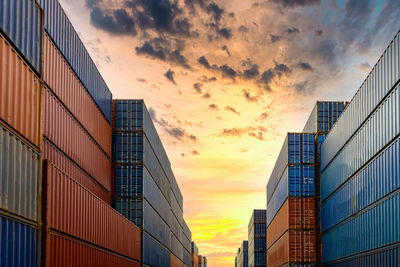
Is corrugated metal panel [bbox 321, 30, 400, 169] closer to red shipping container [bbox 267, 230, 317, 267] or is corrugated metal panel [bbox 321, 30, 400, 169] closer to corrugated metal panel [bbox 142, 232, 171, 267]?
red shipping container [bbox 267, 230, 317, 267]

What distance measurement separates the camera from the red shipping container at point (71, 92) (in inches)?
939

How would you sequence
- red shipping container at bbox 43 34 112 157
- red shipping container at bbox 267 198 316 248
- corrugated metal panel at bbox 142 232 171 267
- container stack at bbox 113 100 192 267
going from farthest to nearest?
1. red shipping container at bbox 267 198 316 248
2. corrugated metal panel at bbox 142 232 171 267
3. container stack at bbox 113 100 192 267
4. red shipping container at bbox 43 34 112 157

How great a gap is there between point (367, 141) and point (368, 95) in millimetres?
2682

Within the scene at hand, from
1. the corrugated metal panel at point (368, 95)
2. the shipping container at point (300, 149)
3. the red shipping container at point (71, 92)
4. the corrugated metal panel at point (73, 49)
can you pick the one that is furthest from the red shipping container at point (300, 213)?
the corrugated metal panel at point (73, 49)

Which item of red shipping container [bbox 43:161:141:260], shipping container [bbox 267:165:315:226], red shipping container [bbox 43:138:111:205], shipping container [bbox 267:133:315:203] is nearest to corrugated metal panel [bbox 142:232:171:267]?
red shipping container [bbox 43:138:111:205]

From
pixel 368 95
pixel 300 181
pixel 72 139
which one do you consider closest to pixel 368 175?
pixel 368 95

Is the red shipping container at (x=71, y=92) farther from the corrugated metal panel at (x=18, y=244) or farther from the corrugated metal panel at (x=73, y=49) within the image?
the corrugated metal panel at (x=18, y=244)

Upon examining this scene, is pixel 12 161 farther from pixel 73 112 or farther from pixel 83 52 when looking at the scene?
pixel 83 52

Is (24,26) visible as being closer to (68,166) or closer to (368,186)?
(68,166)

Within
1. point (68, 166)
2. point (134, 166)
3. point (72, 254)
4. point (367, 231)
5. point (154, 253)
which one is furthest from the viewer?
point (154, 253)

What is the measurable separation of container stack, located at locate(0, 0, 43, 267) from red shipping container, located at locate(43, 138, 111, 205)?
6278mm

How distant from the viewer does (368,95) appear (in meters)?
29.3

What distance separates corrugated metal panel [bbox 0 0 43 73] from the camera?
49.5 ft

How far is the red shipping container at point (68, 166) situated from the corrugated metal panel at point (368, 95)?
16.8 m
